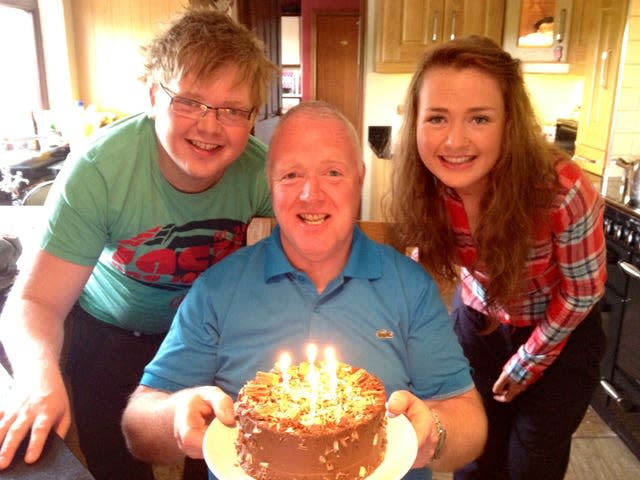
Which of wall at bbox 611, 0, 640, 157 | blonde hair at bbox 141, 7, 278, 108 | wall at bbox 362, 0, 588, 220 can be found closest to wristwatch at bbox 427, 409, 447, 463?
blonde hair at bbox 141, 7, 278, 108

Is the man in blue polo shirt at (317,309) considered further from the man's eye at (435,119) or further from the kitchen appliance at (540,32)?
the kitchen appliance at (540,32)

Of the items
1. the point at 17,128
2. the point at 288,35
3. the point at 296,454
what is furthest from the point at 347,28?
the point at 296,454

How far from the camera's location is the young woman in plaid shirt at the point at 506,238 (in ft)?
4.88

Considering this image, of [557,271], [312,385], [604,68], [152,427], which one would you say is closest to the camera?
[312,385]

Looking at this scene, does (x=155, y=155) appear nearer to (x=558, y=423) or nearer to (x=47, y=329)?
(x=47, y=329)

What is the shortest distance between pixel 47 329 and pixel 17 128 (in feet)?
12.8

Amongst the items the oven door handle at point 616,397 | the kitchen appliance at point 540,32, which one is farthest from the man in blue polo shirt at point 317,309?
the kitchen appliance at point 540,32

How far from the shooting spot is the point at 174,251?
155cm

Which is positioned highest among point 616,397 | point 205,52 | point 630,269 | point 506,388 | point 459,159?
point 205,52

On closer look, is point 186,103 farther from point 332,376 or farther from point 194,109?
point 332,376

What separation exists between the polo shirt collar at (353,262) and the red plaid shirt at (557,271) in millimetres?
379

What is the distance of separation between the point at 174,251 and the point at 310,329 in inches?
18.8

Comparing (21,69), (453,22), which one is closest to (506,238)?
(453,22)

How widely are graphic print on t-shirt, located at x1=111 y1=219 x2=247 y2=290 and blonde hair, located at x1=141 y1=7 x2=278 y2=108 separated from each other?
0.38 m
